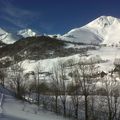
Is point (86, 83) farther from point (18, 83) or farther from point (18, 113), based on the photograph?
point (18, 113)

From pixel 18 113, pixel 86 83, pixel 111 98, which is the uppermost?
pixel 86 83

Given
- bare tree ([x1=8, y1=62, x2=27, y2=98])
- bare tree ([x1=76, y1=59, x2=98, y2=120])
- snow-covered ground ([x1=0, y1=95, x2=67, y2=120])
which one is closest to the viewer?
snow-covered ground ([x1=0, y1=95, x2=67, y2=120])

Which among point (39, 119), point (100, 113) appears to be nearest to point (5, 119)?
point (39, 119)

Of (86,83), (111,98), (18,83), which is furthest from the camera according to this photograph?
(86,83)

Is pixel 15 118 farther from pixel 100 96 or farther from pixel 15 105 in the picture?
pixel 100 96

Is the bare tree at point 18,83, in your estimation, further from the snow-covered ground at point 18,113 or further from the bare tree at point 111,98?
the bare tree at point 111,98

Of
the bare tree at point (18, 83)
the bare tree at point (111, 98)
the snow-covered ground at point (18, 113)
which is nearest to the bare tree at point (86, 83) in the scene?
the bare tree at point (111, 98)

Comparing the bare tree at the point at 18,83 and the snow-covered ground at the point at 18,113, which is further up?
the bare tree at the point at 18,83

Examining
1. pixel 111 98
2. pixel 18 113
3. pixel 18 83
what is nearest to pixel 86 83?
pixel 111 98

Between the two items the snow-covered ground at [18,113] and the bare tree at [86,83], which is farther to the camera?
the bare tree at [86,83]

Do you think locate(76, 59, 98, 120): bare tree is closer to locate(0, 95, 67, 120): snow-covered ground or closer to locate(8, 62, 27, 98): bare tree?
locate(8, 62, 27, 98): bare tree

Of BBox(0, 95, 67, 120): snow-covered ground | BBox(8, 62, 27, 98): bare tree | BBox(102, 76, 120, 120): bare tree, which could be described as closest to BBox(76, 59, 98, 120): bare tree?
BBox(102, 76, 120, 120): bare tree

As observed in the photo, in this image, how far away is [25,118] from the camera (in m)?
29.1

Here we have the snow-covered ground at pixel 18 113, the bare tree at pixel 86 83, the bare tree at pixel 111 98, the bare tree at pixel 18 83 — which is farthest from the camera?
the bare tree at pixel 18 83
